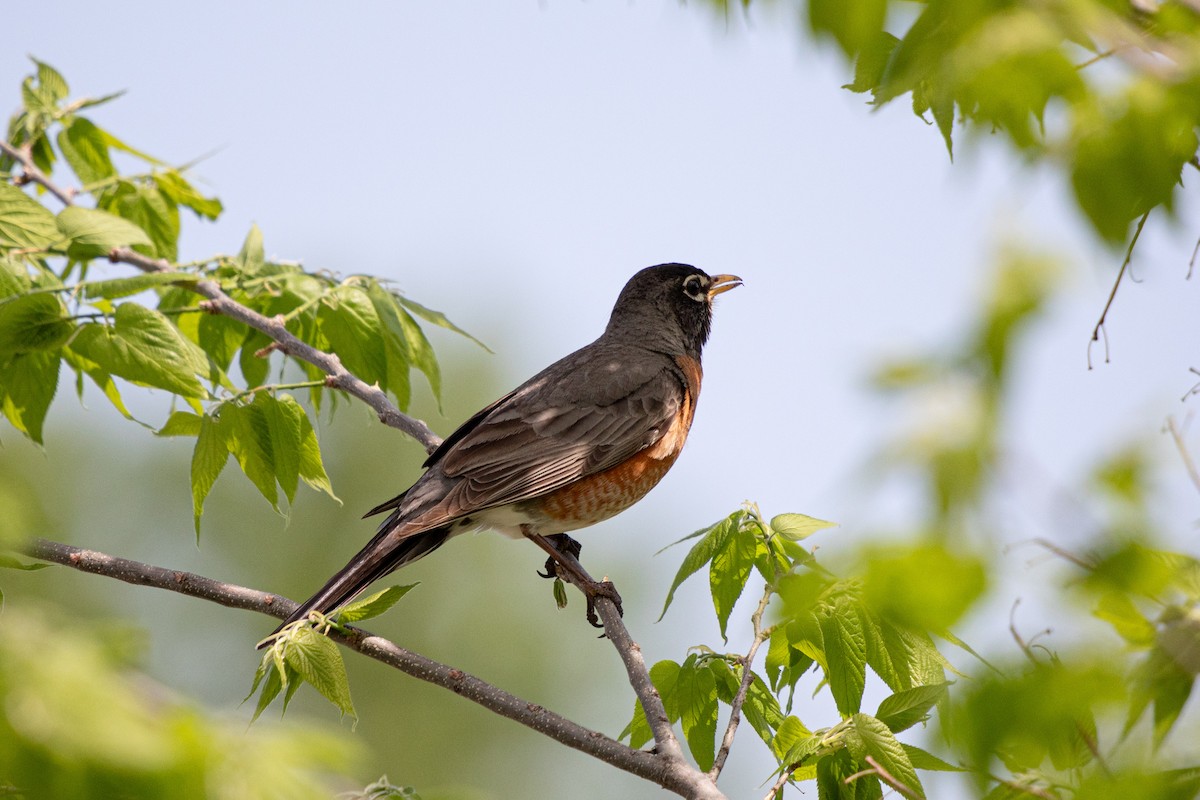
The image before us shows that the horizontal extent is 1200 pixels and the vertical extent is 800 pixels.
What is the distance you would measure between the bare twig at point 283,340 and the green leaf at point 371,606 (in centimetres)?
109

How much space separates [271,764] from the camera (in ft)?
2.96

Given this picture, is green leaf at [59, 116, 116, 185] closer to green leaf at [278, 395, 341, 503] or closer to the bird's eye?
green leaf at [278, 395, 341, 503]

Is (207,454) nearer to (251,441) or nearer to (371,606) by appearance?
(251,441)

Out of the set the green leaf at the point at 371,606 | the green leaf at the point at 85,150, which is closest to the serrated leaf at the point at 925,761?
the green leaf at the point at 371,606

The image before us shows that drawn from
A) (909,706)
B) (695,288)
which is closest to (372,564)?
(909,706)

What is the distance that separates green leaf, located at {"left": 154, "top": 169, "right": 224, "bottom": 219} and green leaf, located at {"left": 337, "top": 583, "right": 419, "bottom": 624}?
2091 mm

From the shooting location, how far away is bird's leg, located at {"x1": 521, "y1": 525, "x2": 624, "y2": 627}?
3559 millimetres

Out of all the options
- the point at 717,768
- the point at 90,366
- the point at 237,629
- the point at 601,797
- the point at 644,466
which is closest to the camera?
the point at 717,768

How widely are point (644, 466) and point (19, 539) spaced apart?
3.29m

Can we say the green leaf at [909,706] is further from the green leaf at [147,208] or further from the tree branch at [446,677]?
the green leaf at [147,208]

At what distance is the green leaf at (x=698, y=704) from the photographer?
2.34 metres

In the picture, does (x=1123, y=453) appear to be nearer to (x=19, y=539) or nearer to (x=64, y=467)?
(x=19, y=539)

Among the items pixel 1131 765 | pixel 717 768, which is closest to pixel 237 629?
pixel 717 768

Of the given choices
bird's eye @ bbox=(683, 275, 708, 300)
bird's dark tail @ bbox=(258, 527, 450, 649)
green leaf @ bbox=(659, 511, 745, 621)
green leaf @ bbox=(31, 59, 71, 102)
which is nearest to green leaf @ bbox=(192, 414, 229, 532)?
bird's dark tail @ bbox=(258, 527, 450, 649)
